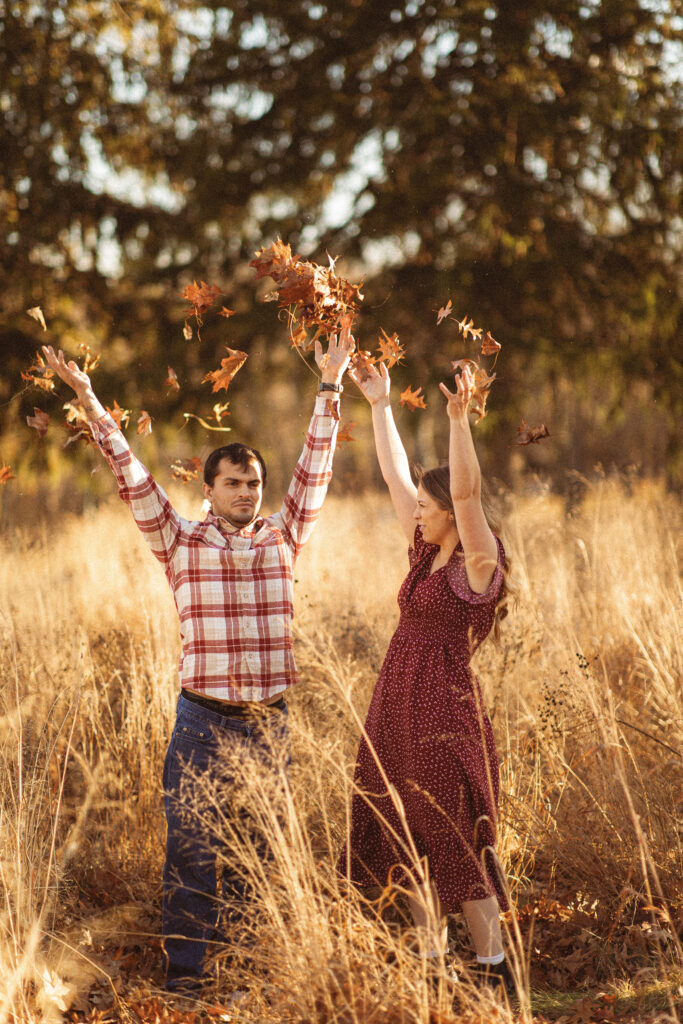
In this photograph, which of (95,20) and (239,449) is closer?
(239,449)

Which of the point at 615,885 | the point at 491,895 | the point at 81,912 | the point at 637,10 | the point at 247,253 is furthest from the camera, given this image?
the point at 247,253

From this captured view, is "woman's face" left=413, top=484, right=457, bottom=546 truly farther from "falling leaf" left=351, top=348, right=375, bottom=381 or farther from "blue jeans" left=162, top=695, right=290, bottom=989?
"blue jeans" left=162, top=695, right=290, bottom=989

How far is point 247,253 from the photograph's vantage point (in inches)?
321

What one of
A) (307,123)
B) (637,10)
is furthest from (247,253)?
(637,10)

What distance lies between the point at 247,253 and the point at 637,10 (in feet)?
12.9

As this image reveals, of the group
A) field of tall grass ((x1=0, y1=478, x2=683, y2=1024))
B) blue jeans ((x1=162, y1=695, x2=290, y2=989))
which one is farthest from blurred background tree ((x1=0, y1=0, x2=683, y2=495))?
blue jeans ((x1=162, y1=695, x2=290, y2=989))

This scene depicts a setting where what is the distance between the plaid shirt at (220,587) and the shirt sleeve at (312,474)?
0.32 ft

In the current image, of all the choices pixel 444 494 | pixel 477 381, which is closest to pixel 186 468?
pixel 444 494

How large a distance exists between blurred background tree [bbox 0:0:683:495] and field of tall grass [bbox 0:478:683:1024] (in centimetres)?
305

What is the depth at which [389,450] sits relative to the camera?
9.96 feet

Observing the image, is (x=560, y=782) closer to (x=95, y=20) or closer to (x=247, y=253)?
(x=247, y=253)

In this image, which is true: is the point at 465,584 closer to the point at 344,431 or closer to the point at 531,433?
the point at 531,433

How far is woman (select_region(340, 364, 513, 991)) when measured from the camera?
2.54 metres

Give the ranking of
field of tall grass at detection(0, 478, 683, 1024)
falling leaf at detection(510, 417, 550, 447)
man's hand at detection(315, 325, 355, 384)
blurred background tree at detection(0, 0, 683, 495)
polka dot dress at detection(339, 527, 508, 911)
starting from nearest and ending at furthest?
field of tall grass at detection(0, 478, 683, 1024), polka dot dress at detection(339, 527, 508, 911), falling leaf at detection(510, 417, 550, 447), man's hand at detection(315, 325, 355, 384), blurred background tree at detection(0, 0, 683, 495)
